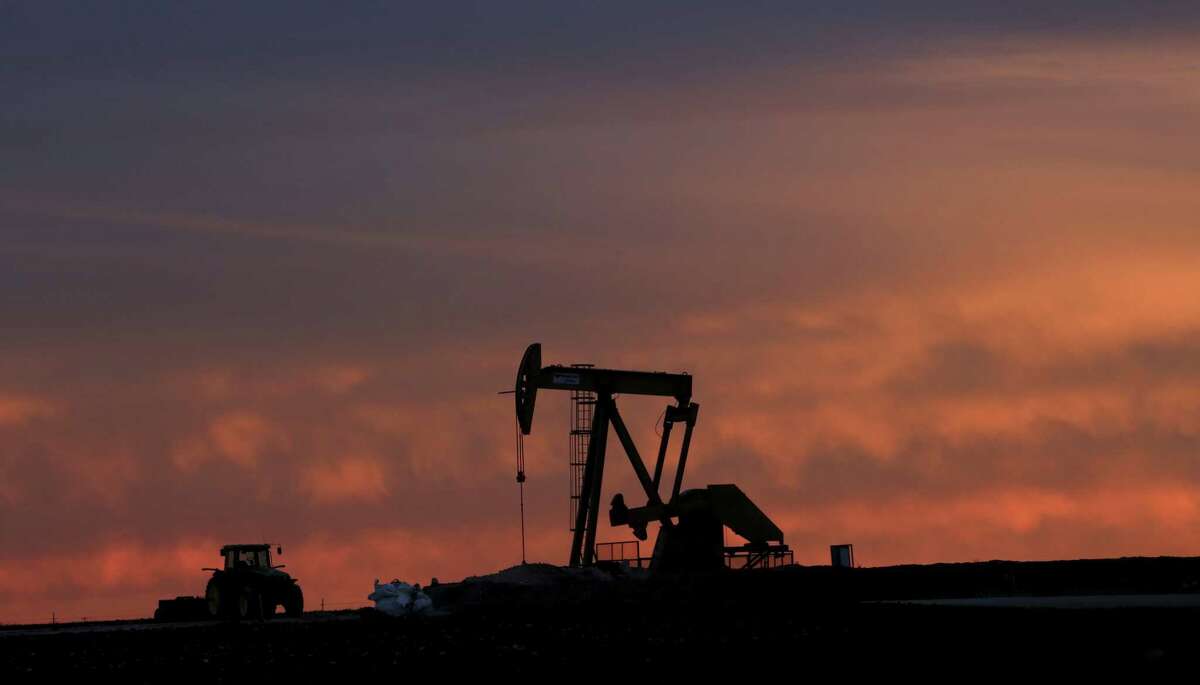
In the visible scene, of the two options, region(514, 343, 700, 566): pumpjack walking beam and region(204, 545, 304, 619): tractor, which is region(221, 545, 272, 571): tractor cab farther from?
region(514, 343, 700, 566): pumpjack walking beam

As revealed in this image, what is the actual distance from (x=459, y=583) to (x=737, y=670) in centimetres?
2055

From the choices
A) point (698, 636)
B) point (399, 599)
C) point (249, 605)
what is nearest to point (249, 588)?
point (249, 605)

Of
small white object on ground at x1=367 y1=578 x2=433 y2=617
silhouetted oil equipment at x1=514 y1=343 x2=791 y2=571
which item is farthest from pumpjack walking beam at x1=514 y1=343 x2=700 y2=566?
small white object on ground at x1=367 y1=578 x2=433 y2=617

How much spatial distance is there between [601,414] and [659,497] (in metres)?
2.93

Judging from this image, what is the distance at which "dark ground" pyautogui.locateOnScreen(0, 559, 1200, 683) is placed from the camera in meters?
21.7

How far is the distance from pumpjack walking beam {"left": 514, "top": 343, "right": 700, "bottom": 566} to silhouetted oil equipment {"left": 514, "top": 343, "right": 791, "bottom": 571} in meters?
0.02

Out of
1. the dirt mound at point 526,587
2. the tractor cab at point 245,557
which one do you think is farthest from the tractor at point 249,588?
the dirt mound at point 526,587

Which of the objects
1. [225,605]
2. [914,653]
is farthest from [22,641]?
[914,653]

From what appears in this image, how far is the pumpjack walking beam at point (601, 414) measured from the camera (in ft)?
161

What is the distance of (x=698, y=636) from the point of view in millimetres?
29609

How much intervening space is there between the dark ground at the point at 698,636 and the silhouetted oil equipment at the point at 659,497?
5.78 metres

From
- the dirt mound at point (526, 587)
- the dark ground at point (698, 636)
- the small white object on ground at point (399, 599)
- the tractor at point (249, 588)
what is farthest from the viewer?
the tractor at point (249, 588)

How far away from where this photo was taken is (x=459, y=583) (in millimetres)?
44000

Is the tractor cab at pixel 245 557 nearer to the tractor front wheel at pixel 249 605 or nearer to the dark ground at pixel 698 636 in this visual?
Result: the tractor front wheel at pixel 249 605
